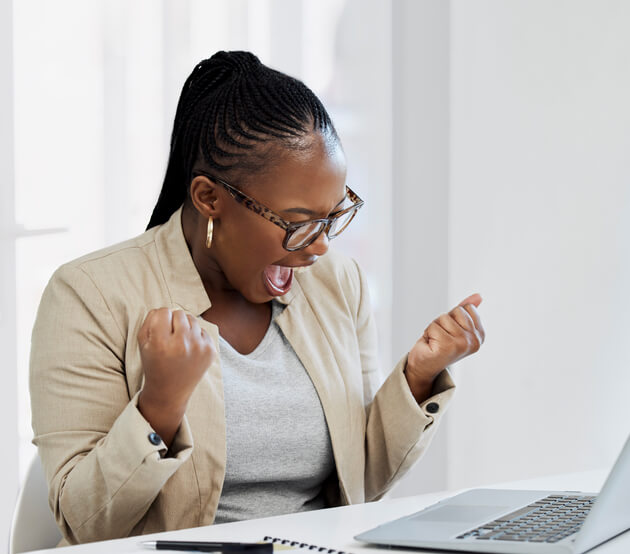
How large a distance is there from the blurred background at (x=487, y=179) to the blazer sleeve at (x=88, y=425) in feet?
2.92

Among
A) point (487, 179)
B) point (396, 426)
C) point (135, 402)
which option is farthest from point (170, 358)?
point (487, 179)

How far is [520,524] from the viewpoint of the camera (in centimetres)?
88

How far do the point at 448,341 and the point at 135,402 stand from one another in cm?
45

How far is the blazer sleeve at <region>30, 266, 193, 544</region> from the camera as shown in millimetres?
1028

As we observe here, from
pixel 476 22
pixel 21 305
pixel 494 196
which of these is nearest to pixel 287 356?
pixel 21 305

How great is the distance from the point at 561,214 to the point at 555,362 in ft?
1.30

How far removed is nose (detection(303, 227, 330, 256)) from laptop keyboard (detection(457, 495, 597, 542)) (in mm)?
447

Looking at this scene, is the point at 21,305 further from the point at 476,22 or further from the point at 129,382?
the point at 476,22

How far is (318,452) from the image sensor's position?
129cm

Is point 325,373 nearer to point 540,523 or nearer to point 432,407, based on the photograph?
point 432,407

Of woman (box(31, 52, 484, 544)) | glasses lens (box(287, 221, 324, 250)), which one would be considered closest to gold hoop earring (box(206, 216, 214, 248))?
woman (box(31, 52, 484, 544))

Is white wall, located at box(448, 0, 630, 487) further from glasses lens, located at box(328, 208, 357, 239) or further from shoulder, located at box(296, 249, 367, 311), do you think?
glasses lens, located at box(328, 208, 357, 239)

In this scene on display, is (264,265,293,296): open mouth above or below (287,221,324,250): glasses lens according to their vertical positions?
below

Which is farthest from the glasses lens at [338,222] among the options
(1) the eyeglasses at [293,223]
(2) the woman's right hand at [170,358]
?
(2) the woman's right hand at [170,358]
